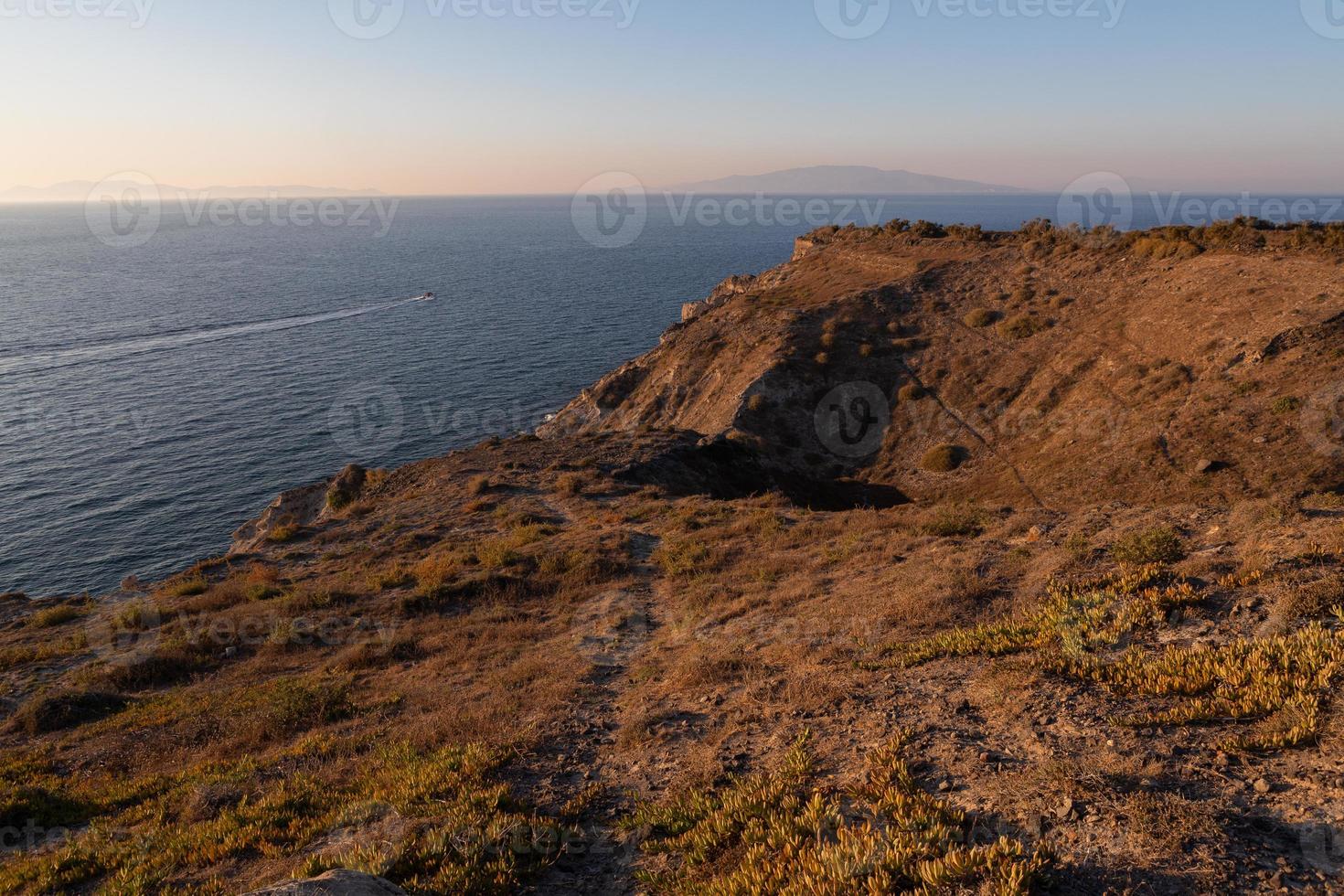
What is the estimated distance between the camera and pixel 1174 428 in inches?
1249

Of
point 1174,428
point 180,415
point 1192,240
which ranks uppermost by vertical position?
point 1192,240

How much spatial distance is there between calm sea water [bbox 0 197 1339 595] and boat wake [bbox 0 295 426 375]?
41cm

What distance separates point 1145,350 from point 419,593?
141 feet

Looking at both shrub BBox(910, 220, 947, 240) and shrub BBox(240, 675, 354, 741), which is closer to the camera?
shrub BBox(240, 675, 354, 741)

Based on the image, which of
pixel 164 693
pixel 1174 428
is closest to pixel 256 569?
pixel 164 693

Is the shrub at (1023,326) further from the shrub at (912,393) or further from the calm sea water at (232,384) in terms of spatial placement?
the calm sea water at (232,384)

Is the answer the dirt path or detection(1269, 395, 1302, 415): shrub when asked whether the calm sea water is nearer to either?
the dirt path

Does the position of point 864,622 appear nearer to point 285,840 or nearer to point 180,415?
point 285,840

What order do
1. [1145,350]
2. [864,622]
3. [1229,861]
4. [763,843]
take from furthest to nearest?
[1145,350] < [864,622] < [763,843] < [1229,861]

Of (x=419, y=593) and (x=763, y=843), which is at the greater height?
(x=763, y=843)

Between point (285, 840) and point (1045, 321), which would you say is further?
point (1045, 321)

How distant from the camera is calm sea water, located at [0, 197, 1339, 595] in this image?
160ft

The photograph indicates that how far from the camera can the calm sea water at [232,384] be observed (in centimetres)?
4872

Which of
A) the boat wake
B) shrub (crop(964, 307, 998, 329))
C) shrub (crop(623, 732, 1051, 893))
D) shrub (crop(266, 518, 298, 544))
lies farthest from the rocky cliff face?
the boat wake
